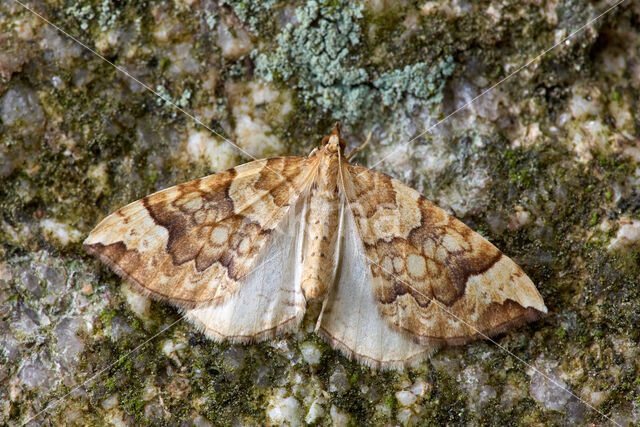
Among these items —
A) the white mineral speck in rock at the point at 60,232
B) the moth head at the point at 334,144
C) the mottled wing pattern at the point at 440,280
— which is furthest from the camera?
the white mineral speck in rock at the point at 60,232

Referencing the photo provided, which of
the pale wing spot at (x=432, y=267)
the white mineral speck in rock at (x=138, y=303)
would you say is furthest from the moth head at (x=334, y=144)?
the white mineral speck in rock at (x=138, y=303)

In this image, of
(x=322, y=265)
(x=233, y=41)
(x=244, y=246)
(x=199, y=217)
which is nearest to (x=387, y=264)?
(x=322, y=265)

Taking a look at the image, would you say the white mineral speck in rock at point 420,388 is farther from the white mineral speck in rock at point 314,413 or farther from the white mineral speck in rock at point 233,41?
the white mineral speck in rock at point 233,41

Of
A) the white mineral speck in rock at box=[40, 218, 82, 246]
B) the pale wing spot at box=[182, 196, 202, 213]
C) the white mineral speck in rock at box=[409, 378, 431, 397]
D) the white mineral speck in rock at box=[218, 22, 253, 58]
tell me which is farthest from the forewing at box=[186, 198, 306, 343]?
the white mineral speck in rock at box=[218, 22, 253, 58]

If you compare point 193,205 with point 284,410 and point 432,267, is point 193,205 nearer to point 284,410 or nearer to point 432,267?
point 284,410

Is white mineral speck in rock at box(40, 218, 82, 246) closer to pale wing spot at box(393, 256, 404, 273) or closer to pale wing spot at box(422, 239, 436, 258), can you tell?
pale wing spot at box(393, 256, 404, 273)
